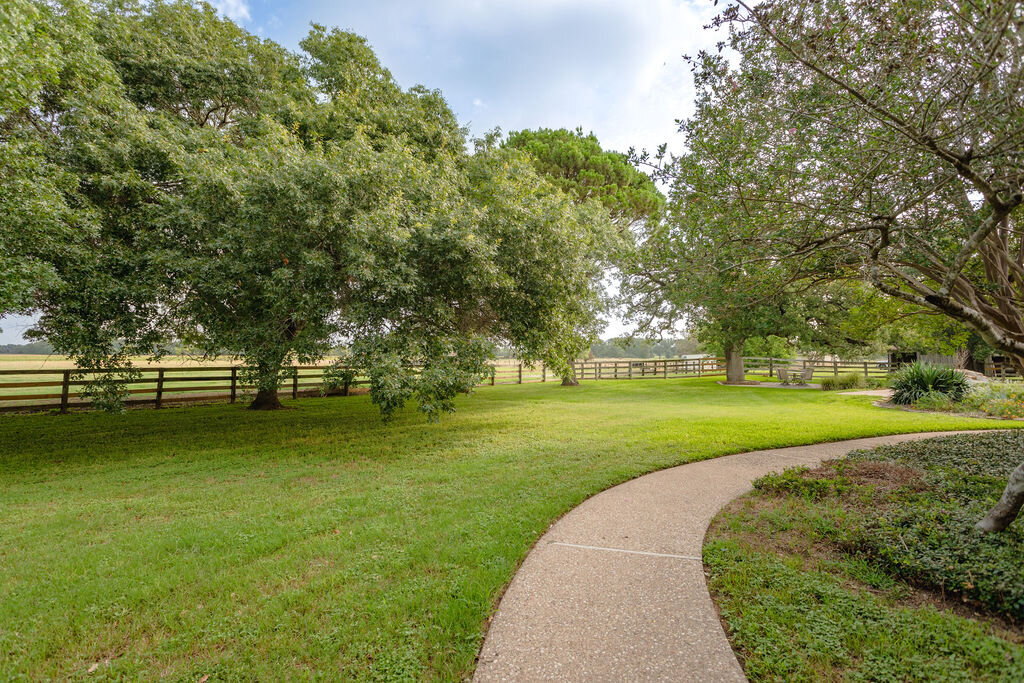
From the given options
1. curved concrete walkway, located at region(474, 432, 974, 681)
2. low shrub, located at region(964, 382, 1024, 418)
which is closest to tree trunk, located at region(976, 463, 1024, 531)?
curved concrete walkway, located at region(474, 432, 974, 681)

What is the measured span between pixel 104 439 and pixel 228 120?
30.4 ft

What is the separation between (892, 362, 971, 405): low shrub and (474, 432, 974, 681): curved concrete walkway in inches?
457

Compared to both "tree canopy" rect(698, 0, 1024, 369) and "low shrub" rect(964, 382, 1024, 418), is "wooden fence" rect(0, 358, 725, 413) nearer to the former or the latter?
"tree canopy" rect(698, 0, 1024, 369)

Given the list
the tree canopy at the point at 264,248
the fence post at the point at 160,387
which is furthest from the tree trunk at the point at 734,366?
the fence post at the point at 160,387

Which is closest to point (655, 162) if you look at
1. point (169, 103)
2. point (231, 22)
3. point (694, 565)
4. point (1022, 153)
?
point (1022, 153)

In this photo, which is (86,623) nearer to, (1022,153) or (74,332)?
(74,332)

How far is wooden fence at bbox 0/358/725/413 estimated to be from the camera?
11039 mm

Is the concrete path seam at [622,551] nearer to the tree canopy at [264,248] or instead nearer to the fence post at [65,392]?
the tree canopy at [264,248]

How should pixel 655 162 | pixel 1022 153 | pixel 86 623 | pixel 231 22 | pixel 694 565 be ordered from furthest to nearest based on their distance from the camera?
pixel 231 22 < pixel 655 162 < pixel 1022 153 < pixel 694 565 < pixel 86 623

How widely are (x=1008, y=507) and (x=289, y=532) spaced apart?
562 cm

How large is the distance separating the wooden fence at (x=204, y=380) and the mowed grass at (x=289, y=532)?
4.91ft

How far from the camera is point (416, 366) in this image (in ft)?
25.0

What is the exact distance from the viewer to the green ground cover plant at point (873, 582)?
2.11 meters

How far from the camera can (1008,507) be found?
3043 mm
